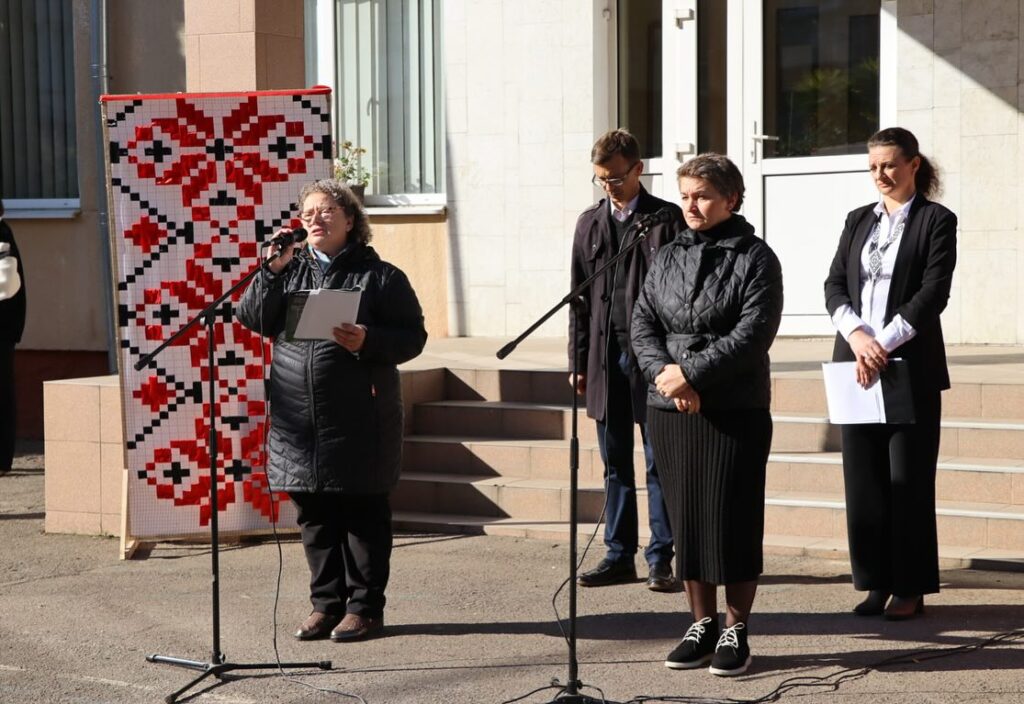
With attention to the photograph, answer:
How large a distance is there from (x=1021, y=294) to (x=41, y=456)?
7.37 m

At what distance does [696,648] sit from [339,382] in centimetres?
174

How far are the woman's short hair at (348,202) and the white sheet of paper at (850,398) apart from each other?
77.9 inches

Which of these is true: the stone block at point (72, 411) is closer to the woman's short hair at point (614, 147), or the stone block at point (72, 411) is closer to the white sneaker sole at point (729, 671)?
the woman's short hair at point (614, 147)

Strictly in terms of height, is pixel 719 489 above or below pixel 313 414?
below

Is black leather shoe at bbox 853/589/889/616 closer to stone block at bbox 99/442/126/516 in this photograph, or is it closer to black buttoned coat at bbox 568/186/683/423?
black buttoned coat at bbox 568/186/683/423

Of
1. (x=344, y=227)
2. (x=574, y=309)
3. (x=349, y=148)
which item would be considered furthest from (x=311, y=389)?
(x=349, y=148)

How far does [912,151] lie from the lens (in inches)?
247

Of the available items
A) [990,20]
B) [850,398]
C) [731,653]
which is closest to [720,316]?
[850,398]

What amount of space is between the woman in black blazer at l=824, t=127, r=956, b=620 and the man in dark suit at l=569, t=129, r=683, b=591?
90 cm

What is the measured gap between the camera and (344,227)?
625 cm

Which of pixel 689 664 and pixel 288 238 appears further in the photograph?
pixel 288 238

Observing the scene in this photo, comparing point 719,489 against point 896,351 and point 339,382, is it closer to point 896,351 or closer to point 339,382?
point 896,351

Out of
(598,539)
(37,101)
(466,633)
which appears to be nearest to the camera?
(466,633)

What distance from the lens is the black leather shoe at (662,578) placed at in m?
6.99
